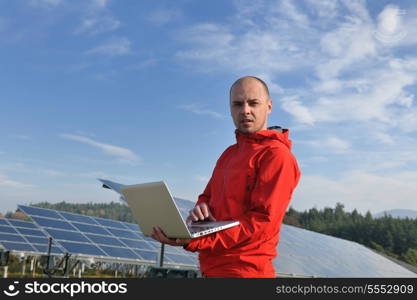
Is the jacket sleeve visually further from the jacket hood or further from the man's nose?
the man's nose

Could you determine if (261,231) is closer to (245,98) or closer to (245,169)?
(245,169)

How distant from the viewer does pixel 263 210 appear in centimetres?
204

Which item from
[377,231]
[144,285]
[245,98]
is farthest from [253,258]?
[377,231]

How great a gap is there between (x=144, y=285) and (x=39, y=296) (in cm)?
55

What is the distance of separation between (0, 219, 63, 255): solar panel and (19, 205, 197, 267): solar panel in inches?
33.7

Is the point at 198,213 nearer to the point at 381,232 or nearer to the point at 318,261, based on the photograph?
the point at 318,261

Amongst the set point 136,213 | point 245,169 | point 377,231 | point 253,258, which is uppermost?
point 377,231

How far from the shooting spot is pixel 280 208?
207 cm

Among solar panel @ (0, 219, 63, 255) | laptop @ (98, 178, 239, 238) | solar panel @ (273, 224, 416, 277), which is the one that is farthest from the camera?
solar panel @ (0, 219, 63, 255)

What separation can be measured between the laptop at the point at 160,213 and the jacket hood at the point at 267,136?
0.45 meters

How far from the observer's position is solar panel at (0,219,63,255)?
1312cm

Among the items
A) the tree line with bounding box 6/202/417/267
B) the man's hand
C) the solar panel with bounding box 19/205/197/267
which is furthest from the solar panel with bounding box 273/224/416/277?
the tree line with bounding box 6/202/417/267

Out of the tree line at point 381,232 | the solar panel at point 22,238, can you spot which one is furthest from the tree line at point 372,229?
the solar panel at point 22,238

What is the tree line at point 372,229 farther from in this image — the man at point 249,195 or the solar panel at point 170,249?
the man at point 249,195
